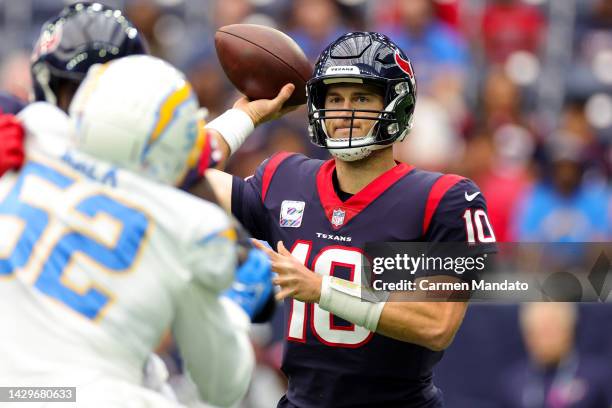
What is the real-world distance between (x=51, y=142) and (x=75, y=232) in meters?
0.29

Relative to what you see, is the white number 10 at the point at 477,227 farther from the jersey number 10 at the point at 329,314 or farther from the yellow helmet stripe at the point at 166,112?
the yellow helmet stripe at the point at 166,112

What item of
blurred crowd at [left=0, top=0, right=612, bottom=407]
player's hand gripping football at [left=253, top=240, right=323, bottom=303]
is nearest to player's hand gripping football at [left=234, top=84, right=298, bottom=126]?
player's hand gripping football at [left=253, top=240, right=323, bottom=303]

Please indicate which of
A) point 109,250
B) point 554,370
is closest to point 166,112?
point 109,250

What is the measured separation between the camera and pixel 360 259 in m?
4.23

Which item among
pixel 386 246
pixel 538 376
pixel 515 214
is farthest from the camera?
pixel 515 214

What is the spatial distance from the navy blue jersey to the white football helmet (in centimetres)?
132

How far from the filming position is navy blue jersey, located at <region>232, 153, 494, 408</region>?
13.8ft

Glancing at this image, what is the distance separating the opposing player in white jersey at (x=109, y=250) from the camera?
2.95 m

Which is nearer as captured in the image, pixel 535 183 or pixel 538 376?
pixel 538 376

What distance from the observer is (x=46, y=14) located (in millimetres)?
10164

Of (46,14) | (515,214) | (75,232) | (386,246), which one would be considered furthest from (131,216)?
(46,14)

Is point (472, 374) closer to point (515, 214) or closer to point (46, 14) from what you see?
point (515, 214)

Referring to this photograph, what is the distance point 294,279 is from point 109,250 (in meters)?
1.06

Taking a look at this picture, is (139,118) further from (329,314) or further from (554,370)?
(554,370)
